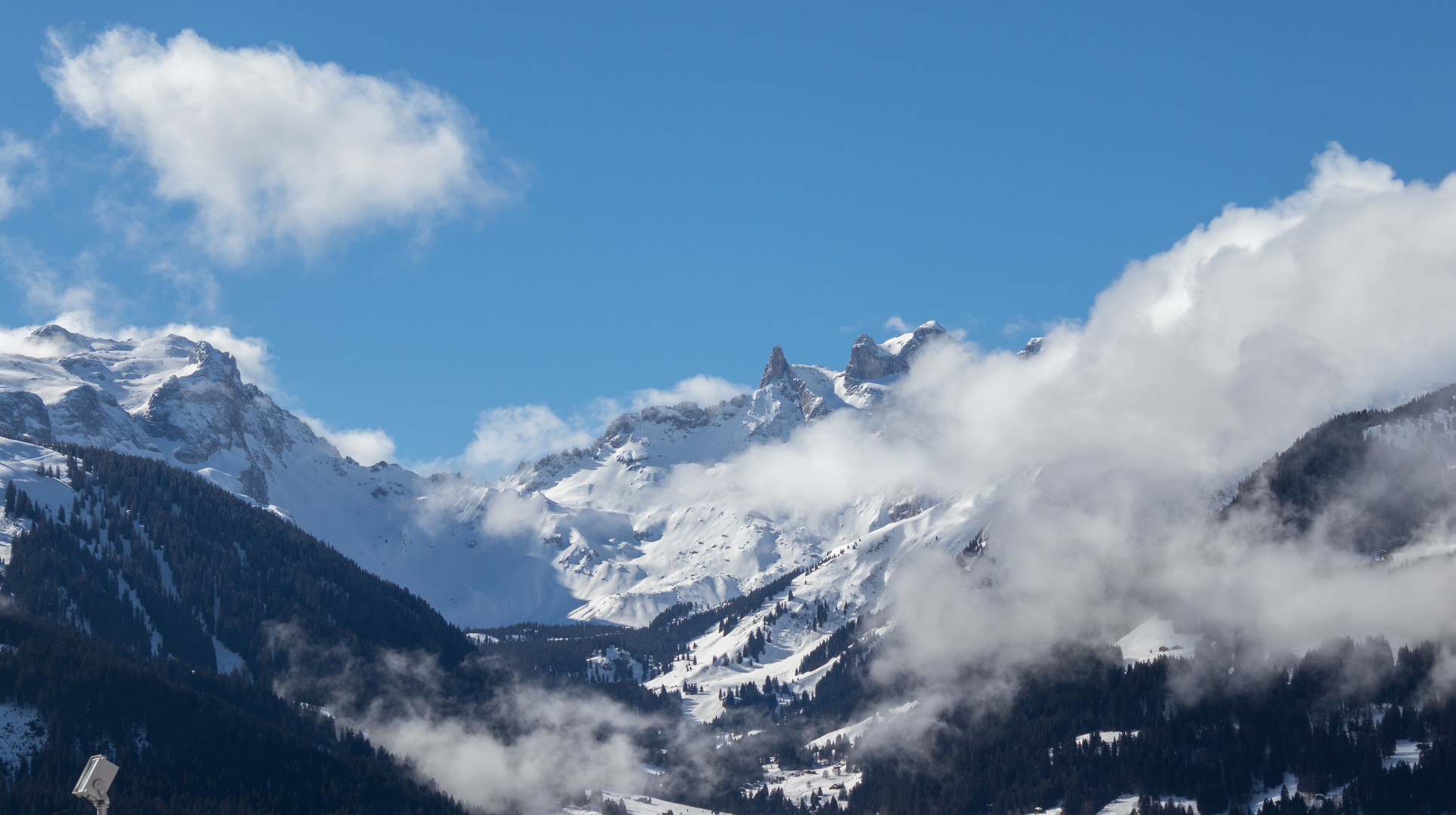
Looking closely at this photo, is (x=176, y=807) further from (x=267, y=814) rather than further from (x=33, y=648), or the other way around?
(x=33, y=648)

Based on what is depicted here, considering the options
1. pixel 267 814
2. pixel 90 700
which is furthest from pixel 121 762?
pixel 267 814

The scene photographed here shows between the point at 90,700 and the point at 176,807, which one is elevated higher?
the point at 90,700

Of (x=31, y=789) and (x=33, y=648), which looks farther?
(x=33, y=648)

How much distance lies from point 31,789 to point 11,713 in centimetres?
2001

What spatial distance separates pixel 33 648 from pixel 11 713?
1388cm

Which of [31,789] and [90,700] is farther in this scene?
[90,700]

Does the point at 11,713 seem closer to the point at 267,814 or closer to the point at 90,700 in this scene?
the point at 90,700

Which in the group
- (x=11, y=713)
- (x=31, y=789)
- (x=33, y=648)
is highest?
(x=33, y=648)

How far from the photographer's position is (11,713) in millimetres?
188625

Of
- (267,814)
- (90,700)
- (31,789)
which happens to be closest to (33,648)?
(90,700)

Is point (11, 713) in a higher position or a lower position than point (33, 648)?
lower

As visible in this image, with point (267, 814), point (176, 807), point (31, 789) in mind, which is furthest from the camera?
point (267, 814)

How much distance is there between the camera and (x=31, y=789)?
571ft

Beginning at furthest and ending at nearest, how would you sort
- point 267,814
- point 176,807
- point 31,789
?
1. point 267,814
2. point 176,807
3. point 31,789
